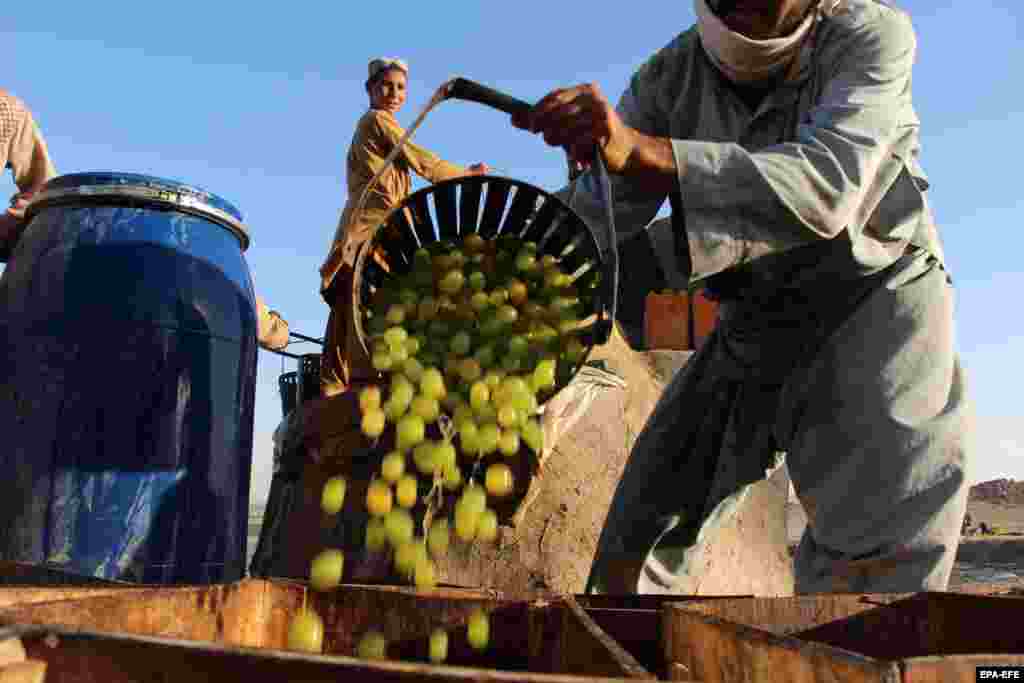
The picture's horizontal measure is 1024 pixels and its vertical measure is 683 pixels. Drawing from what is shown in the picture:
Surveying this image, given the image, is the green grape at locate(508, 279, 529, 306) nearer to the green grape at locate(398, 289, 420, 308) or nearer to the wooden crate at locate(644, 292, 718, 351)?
the green grape at locate(398, 289, 420, 308)

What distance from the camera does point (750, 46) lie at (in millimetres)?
1984

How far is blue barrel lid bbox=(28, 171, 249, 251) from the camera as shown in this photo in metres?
2.38

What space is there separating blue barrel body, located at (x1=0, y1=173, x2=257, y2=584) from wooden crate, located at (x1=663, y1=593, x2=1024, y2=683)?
1583 millimetres

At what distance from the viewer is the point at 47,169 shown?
2928 mm

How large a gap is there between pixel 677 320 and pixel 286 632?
170 inches

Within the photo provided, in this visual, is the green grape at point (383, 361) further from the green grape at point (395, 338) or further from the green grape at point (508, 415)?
the green grape at point (508, 415)

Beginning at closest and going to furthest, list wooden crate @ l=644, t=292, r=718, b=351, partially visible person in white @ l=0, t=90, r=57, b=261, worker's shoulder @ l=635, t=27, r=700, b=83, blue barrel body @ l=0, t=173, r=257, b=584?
blue barrel body @ l=0, t=173, r=257, b=584 < worker's shoulder @ l=635, t=27, r=700, b=83 < partially visible person in white @ l=0, t=90, r=57, b=261 < wooden crate @ l=644, t=292, r=718, b=351

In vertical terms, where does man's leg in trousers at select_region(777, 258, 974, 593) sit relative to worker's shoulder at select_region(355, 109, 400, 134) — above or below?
below

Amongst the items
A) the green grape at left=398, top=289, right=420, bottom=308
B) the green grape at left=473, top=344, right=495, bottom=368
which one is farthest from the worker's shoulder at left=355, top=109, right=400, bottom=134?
the green grape at left=473, top=344, right=495, bottom=368

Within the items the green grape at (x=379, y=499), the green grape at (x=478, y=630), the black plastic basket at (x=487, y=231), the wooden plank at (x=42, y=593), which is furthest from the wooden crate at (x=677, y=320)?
the wooden plank at (x=42, y=593)

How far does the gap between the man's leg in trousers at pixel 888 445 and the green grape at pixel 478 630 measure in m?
0.97

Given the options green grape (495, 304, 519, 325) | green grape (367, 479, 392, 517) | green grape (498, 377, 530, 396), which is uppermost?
green grape (495, 304, 519, 325)

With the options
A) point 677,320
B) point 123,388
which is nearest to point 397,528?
point 123,388

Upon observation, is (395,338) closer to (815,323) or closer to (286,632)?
(286,632)
